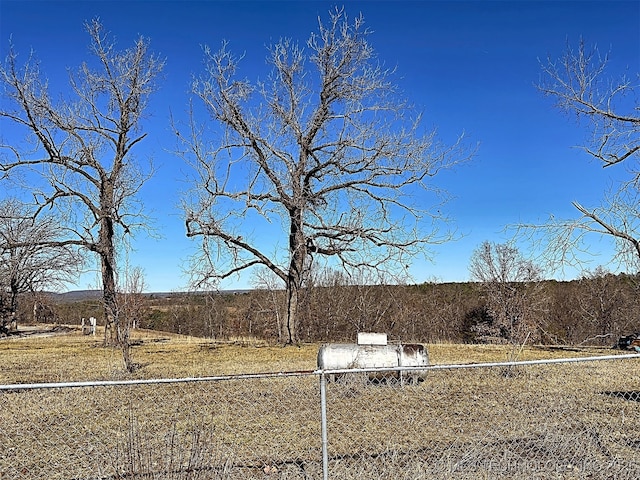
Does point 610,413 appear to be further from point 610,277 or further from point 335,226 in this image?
point 610,277

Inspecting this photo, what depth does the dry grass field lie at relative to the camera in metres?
4.42

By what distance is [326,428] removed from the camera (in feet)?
13.3

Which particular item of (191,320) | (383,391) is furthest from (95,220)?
(383,391)

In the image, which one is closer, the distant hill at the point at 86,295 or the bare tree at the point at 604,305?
the distant hill at the point at 86,295

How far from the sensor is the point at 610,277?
21672mm

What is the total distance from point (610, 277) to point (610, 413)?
17.5 m

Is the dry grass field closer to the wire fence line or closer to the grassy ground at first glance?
the wire fence line

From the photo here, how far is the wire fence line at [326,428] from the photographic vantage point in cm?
432

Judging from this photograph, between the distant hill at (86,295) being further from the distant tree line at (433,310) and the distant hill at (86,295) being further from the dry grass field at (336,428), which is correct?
the dry grass field at (336,428)

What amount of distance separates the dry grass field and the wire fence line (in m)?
0.02

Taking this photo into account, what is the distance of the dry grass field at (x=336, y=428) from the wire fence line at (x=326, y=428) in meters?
0.02

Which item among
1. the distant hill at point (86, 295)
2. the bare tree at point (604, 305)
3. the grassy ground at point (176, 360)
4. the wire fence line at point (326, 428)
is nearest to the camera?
the wire fence line at point (326, 428)

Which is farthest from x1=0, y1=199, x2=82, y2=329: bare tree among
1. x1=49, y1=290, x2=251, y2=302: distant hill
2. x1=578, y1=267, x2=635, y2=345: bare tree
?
x1=578, y1=267, x2=635, y2=345: bare tree

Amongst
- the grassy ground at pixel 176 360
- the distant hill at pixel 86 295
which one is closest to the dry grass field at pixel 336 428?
the grassy ground at pixel 176 360
